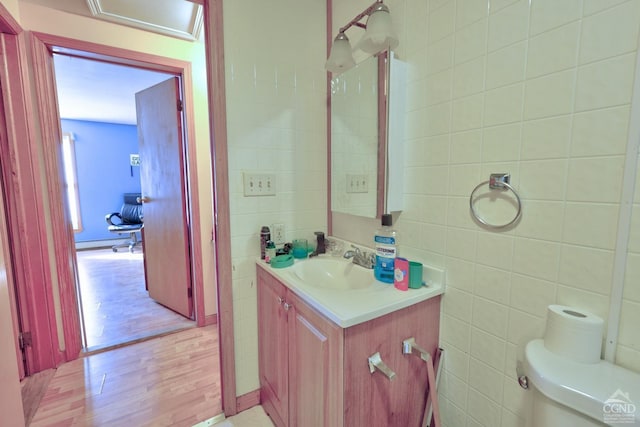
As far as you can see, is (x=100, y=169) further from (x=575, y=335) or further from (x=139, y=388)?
(x=575, y=335)

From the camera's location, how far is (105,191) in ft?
16.7

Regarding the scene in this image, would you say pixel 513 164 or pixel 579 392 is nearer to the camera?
pixel 579 392

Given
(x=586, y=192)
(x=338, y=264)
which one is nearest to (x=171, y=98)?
(x=338, y=264)

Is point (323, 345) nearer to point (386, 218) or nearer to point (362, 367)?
point (362, 367)

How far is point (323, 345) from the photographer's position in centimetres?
94

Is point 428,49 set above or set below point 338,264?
above

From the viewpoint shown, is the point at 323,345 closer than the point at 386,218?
Yes

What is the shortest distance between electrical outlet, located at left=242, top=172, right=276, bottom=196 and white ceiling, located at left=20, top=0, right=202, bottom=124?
1199 millimetres

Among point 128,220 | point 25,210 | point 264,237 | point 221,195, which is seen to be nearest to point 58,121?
point 25,210

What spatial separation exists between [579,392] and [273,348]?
1.13 m

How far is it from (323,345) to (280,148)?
39.8 inches

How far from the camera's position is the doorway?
2363 mm

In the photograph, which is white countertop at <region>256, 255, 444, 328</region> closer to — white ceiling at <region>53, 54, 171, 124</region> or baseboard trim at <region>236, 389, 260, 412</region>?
baseboard trim at <region>236, 389, 260, 412</region>

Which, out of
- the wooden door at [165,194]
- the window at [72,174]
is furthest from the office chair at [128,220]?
the wooden door at [165,194]
